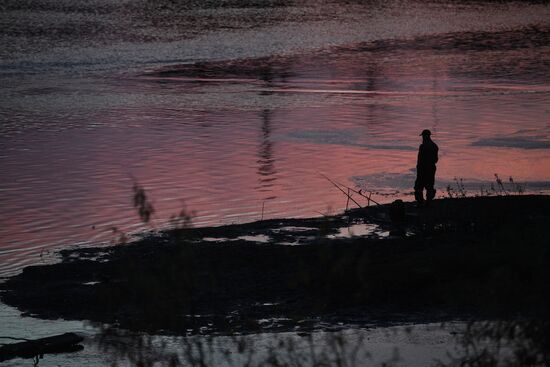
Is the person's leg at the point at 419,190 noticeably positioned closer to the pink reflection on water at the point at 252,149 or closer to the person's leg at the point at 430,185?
the person's leg at the point at 430,185

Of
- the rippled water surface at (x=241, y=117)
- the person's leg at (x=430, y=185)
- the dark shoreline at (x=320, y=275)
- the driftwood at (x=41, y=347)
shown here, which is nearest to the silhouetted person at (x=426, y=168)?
the person's leg at (x=430, y=185)

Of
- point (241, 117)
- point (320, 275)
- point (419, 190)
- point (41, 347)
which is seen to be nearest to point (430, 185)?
point (419, 190)

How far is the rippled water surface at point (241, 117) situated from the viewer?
68.5ft

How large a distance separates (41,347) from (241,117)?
2037 centimetres

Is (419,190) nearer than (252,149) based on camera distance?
Yes

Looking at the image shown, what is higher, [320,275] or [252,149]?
[252,149]

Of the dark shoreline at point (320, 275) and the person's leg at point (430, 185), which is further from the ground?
the person's leg at point (430, 185)

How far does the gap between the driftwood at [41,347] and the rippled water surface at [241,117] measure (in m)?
4.06

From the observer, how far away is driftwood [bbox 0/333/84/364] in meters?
11.8

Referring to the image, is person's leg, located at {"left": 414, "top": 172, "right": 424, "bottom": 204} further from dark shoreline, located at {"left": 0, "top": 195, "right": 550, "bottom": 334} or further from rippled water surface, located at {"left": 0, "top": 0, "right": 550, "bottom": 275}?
rippled water surface, located at {"left": 0, "top": 0, "right": 550, "bottom": 275}

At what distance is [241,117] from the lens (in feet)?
105

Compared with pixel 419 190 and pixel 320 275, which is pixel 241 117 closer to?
pixel 419 190

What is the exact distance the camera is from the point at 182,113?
107 ft

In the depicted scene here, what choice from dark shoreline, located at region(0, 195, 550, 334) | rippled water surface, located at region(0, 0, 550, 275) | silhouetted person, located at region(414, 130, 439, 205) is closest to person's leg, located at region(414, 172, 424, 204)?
silhouetted person, located at region(414, 130, 439, 205)
